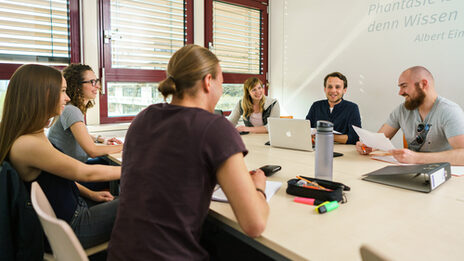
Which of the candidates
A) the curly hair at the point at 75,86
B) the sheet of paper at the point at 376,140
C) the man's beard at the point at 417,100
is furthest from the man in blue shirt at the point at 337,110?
the curly hair at the point at 75,86

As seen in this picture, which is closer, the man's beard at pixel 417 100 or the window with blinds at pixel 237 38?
the man's beard at pixel 417 100

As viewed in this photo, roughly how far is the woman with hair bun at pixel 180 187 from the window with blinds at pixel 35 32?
2.68m

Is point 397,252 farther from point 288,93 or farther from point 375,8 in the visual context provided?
point 288,93

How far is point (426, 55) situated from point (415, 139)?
4.71ft

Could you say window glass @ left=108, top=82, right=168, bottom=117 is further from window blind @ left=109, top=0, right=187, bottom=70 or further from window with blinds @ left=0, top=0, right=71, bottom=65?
window with blinds @ left=0, top=0, right=71, bottom=65

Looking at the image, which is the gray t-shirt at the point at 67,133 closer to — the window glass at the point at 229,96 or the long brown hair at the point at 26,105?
the long brown hair at the point at 26,105

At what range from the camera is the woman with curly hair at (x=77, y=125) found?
Result: 78.8 inches

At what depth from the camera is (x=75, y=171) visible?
1.36 m

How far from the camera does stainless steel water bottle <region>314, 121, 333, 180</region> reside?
144 cm

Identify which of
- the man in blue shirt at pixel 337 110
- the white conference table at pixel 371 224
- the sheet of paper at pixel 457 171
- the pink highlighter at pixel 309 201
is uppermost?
the man in blue shirt at pixel 337 110

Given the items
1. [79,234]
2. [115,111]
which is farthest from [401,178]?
[115,111]

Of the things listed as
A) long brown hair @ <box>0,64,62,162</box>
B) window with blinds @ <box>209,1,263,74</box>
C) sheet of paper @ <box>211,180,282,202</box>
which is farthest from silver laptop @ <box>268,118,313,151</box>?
window with blinds @ <box>209,1,263,74</box>

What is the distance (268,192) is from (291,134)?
3.37ft

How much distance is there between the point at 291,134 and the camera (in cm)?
227
